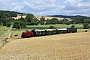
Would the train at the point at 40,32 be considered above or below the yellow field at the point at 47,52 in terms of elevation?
below

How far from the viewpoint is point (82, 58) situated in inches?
1091

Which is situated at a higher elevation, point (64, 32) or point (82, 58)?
point (82, 58)

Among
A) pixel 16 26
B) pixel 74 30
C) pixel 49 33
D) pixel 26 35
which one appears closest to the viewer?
pixel 26 35

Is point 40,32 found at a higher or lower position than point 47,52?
lower

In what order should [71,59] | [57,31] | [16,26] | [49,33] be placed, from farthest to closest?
[16,26], [57,31], [49,33], [71,59]

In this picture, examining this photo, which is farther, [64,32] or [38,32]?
[64,32]

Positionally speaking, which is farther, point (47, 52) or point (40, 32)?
point (40, 32)

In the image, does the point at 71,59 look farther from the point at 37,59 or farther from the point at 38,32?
the point at 38,32

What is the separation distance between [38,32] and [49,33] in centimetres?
948

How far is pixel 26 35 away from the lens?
3268 inches

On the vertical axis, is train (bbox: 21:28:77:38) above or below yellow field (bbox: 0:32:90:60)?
below

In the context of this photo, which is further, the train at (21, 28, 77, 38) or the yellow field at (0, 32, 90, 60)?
the train at (21, 28, 77, 38)

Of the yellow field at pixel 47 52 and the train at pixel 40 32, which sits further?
the train at pixel 40 32

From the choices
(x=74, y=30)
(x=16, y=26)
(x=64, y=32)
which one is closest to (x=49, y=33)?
(x=64, y=32)
